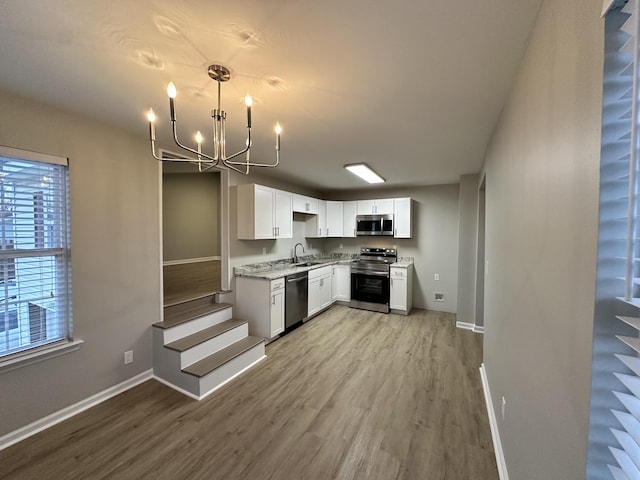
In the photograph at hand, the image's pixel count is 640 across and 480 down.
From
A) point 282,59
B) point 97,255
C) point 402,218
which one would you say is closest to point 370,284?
point 402,218

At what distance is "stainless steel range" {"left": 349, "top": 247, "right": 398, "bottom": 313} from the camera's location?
503cm

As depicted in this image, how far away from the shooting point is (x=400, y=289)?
4.94m

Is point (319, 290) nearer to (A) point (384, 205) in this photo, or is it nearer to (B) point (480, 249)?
(A) point (384, 205)

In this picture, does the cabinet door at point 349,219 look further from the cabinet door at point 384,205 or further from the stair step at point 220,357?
the stair step at point 220,357

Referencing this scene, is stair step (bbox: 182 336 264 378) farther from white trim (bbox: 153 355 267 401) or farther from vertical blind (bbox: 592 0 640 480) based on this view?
vertical blind (bbox: 592 0 640 480)

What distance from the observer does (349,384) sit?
274cm

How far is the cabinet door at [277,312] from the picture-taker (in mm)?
3729

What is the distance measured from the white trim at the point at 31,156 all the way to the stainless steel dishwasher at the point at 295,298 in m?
2.74

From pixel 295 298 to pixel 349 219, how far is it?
2310 mm

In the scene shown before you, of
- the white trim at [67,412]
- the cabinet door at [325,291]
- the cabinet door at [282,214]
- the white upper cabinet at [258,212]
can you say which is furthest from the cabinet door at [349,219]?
the white trim at [67,412]

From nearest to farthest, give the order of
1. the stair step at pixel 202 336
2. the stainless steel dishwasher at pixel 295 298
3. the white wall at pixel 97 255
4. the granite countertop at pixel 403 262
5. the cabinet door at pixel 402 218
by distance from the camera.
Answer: the white wall at pixel 97 255 → the stair step at pixel 202 336 → the stainless steel dishwasher at pixel 295 298 → the granite countertop at pixel 403 262 → the cabinet door at pixel 402 218

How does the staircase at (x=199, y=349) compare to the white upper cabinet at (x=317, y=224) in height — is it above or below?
below

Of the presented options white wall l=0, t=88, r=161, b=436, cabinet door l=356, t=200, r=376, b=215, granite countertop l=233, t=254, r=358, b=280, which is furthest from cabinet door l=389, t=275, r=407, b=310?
white wall l=0, t=88, r=161, b=436

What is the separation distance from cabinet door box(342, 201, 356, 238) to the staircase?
3065mm
